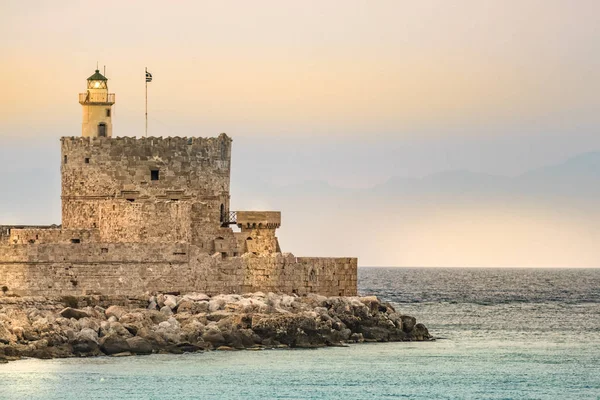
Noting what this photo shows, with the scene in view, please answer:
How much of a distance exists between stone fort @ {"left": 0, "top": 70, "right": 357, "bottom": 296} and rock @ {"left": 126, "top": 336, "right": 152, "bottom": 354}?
162 inches

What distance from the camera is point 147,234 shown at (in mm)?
51844

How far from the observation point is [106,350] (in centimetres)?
4538

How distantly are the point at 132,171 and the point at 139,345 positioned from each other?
870 cm

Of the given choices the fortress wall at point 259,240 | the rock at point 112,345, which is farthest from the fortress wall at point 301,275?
the rock at point 112,345

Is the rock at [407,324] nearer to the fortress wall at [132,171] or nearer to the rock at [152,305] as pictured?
the fortress wall at [132,171]

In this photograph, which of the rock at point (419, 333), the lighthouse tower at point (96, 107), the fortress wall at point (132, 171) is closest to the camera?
the rock at point (419, 333)

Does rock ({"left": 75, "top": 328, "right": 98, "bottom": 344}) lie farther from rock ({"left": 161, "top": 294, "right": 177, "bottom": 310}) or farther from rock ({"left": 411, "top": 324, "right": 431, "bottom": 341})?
rock ({"left": 411, "top": 324, "right": 431, "bottom": 341})

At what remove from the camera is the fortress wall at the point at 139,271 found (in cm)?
4925

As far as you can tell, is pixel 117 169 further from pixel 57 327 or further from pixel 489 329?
pixel 489 329

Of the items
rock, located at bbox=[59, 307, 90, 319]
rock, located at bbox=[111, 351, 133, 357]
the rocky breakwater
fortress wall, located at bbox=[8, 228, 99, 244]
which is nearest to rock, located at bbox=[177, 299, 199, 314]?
the rocky breakwater

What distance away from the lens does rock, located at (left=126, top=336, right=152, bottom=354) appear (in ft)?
149

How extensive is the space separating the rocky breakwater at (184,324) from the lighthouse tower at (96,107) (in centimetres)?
721

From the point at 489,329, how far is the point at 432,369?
644 inches

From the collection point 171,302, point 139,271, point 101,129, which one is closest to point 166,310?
point 171,302
